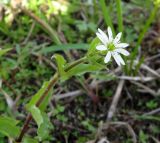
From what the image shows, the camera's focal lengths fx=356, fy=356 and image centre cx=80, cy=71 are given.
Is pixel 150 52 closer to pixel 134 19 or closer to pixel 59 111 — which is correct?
pixel 134 19

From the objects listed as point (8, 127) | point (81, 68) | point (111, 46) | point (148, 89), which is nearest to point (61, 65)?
point (81, 68)

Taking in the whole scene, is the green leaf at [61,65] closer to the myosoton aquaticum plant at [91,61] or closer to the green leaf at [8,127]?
the myosoton aquaticum plant at [91,61]

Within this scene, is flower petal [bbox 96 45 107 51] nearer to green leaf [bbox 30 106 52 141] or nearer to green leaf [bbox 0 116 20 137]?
green leaf [bbox 30 106 52 141]

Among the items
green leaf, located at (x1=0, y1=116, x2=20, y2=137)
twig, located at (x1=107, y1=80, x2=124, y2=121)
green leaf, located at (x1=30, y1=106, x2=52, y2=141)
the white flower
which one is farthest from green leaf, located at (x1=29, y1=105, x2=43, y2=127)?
twig, located at (x1=107, y1=80, x2=124, y2=121)

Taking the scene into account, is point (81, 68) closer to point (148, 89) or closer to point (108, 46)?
point (108, 46)

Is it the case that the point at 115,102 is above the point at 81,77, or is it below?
below

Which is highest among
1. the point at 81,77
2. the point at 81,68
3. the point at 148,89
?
the point at 81,68

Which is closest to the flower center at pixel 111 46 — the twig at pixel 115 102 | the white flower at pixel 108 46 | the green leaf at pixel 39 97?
the white flower at pixel 108 46
